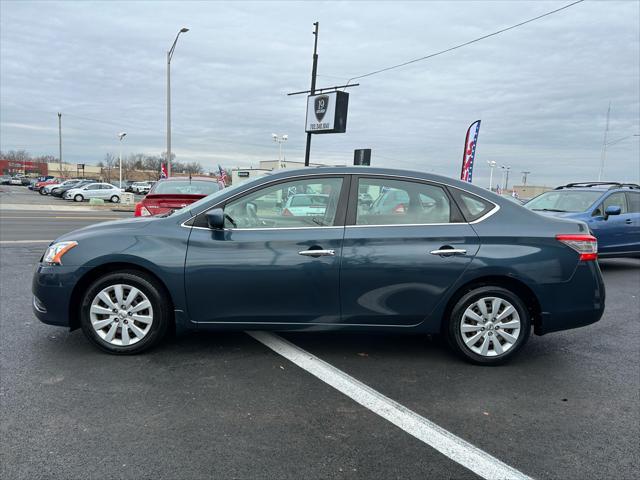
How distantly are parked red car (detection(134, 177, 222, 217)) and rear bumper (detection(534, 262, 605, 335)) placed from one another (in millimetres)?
6055

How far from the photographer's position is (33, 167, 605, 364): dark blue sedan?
13.3 ft

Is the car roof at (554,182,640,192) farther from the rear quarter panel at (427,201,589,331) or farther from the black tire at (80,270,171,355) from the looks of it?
the black tire at (80,270,171,355)

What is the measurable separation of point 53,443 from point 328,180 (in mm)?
2755

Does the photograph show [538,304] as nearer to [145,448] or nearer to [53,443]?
[145,448]

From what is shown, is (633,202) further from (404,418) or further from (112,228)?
(112,228)

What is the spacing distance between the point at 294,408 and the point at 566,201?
829 cm

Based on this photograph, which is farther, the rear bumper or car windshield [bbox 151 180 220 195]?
car windshield [bbox 151 180 220 195]

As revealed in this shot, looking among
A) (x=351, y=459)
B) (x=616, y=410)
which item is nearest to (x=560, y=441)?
(x=616, y=410)

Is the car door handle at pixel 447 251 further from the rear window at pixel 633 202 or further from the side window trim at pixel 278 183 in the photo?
the rear window at pixel 633 202

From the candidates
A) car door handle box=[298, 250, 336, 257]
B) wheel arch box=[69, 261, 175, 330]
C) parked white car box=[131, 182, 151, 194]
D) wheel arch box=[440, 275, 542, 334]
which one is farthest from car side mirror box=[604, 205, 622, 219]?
parked white car box=[131, 182, 151, 194]

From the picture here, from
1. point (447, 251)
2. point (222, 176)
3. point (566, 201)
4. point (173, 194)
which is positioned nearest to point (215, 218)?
point (447, 251)

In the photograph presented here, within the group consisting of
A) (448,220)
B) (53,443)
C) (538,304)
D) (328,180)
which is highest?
(328,180)

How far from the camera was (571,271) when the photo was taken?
420cm

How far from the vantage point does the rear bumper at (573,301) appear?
420cm
